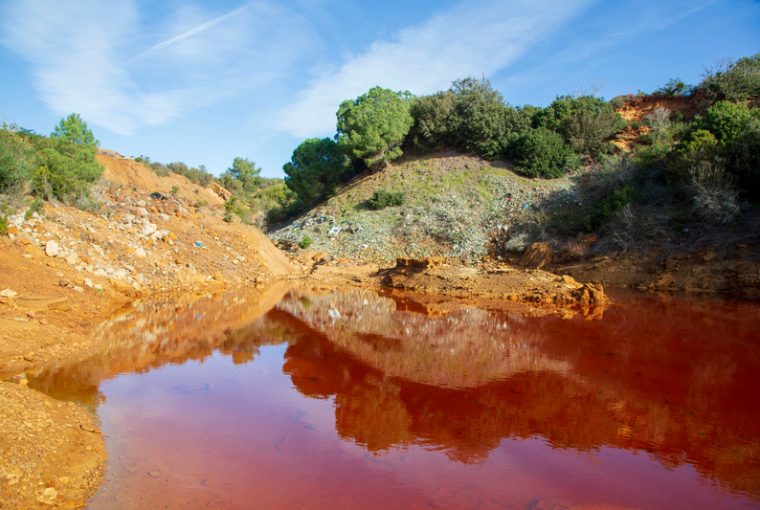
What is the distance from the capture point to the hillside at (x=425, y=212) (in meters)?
20.5

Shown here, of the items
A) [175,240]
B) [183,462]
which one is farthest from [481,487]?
[175,240]

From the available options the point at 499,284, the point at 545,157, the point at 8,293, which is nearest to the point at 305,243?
the point at 499,284

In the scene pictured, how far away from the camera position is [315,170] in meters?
29.8

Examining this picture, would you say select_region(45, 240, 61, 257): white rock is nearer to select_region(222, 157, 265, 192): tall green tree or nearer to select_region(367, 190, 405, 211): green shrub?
select_region(367, 190, 405, 211): green shrub

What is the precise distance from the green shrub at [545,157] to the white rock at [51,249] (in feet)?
67.6

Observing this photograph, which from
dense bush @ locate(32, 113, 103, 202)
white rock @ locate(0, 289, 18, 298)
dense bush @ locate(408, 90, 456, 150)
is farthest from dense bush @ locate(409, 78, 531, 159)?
white rock @ locate(0, 289, 18, 298)

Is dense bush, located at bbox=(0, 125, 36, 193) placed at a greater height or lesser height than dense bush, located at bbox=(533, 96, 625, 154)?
lesser

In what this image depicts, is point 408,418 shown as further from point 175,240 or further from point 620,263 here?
point 620,263

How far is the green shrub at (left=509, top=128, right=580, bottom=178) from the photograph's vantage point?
80.3 ft

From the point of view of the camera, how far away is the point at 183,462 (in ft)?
12.5

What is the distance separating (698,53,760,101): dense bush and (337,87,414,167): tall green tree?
15.9 metres

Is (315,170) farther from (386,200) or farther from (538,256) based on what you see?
(538,256)

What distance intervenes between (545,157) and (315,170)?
1333 centimetres

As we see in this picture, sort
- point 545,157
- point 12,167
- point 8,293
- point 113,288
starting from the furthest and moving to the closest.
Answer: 1. point 545,157
2. point 12,167
3. point 113,288
4. point 8,293
